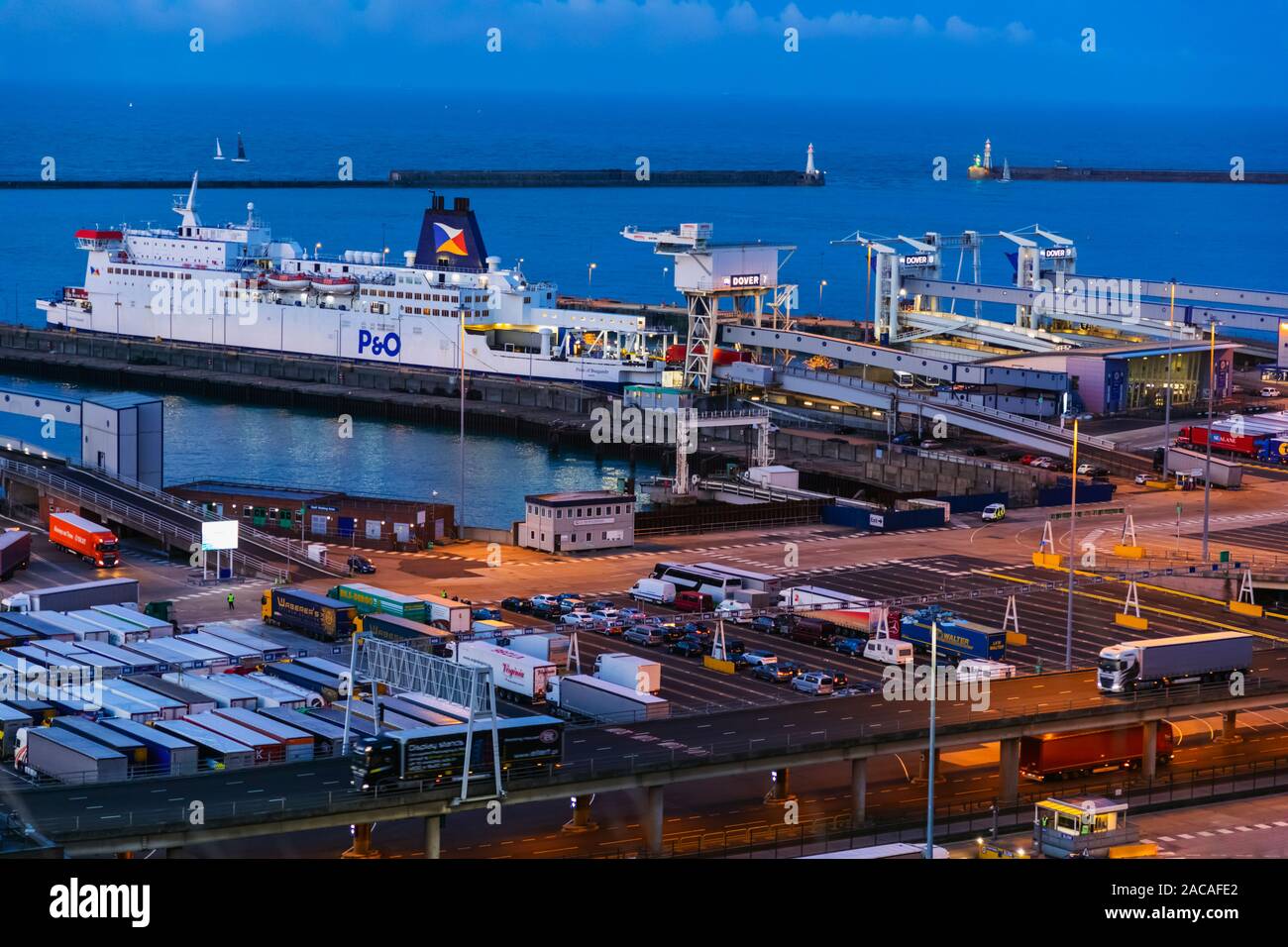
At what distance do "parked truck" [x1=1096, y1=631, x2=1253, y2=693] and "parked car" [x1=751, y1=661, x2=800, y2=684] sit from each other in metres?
4.03

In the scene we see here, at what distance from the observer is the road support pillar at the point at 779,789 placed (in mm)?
23172

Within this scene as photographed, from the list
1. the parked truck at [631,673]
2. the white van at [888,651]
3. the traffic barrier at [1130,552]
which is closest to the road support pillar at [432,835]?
the parked truck at [631,673]

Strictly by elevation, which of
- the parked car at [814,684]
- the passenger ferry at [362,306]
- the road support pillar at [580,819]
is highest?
the passenger ferry at [362,306]

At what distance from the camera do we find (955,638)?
29.0 m

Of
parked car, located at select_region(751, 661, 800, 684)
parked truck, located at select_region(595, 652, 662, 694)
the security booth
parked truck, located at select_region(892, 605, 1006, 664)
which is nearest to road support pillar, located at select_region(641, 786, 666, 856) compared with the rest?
the security booth

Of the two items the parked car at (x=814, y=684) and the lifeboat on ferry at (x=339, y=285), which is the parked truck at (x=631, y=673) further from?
the lifeboat on ferry at (x=339, y=285)

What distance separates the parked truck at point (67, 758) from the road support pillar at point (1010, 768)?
32.5 ft

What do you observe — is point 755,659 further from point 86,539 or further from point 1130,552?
point 86,539

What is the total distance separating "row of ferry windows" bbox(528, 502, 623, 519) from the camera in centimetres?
3703

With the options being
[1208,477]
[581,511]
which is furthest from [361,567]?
[1208,477]

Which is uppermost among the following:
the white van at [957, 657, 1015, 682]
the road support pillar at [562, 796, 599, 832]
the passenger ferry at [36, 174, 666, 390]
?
the passenger ferry at [36, 174, 666, 390]

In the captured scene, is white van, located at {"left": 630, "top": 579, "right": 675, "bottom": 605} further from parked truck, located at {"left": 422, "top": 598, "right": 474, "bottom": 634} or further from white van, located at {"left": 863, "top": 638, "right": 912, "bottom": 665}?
white van, located at {"left": 863, "top": 638, "right": 912, "bottom": 665}
